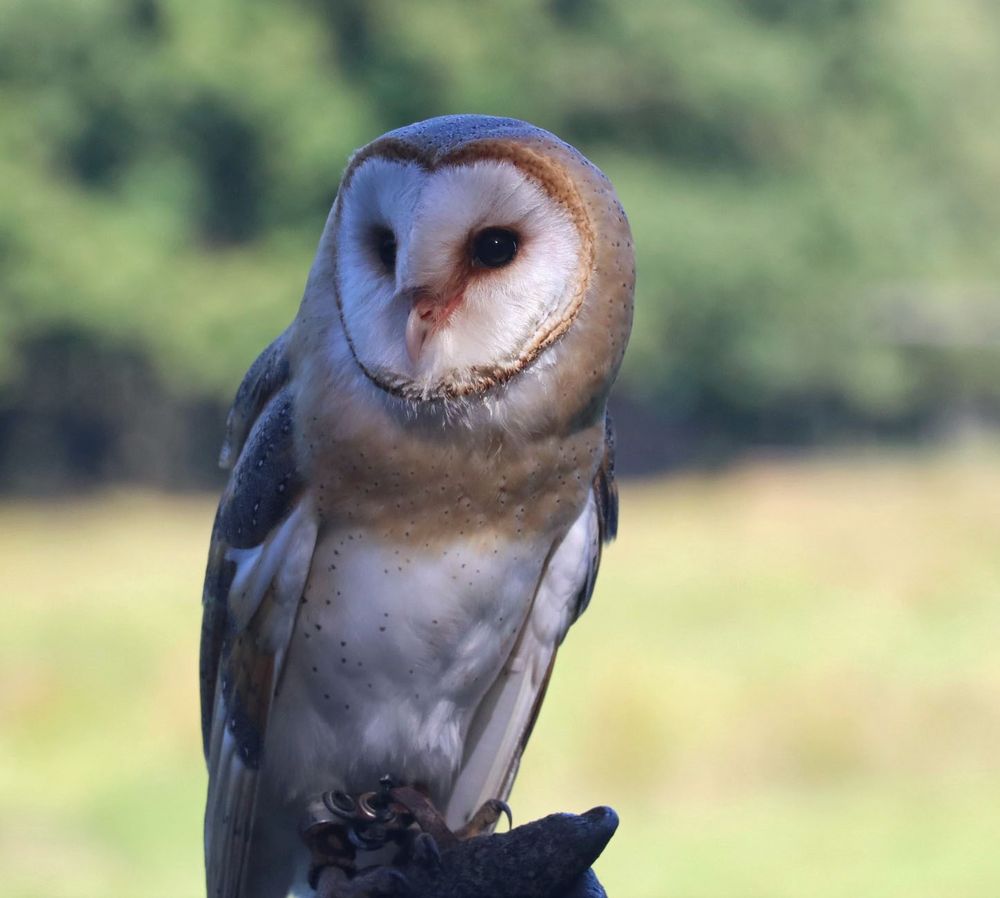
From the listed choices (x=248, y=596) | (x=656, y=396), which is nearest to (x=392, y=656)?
(x=248, y=596)

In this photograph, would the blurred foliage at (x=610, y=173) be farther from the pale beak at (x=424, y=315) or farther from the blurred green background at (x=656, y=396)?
the pale beak at (x=424, y=315)

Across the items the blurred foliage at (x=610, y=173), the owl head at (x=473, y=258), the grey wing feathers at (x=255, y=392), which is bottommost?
the owl head at (x=473, y=258)

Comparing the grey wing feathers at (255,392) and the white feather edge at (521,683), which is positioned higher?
the grey wing feathers at (255,392)

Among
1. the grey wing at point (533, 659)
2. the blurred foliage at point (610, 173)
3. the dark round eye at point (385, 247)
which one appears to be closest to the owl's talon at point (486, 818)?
the grey wing at point (533, 659)

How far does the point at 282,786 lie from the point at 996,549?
737 cm

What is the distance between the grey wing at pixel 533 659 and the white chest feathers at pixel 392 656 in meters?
0.04

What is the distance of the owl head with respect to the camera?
4.11 ft

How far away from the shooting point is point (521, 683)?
5.39ft

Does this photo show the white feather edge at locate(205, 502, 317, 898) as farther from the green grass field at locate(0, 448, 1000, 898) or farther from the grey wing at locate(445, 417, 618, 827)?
the green grass field at locate(0, 448, 1000, 898)

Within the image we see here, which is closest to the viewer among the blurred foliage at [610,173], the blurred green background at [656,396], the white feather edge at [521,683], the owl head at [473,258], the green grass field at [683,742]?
the owl head at [473,258]

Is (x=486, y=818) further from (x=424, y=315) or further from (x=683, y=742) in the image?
(x=683, y=742)

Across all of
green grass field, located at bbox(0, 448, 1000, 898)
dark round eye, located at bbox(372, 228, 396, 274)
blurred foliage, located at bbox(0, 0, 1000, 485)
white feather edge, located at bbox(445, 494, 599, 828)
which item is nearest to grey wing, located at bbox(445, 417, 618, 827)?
white feather edge, located at bbox(445, 494, 599, 828)

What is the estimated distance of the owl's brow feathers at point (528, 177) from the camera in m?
1.26

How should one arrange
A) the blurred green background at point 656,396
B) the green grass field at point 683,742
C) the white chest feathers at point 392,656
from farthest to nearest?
1. the blurred green background at point 656,396
2. the green grass field at point 683,742
3. the white chest feathers at point 392,656
